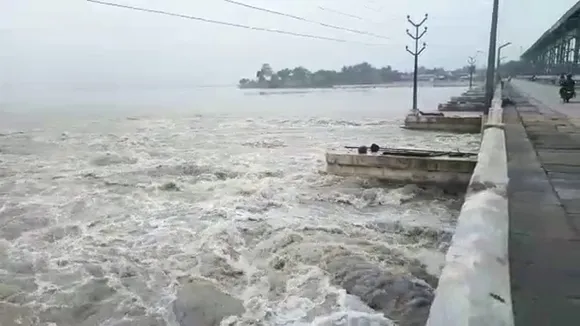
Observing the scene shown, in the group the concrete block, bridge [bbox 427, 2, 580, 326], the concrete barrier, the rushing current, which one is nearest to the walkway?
bridge [bbox 427, 2, 580, 326]

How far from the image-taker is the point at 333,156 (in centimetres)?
1466

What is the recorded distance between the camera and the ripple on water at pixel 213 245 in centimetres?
620

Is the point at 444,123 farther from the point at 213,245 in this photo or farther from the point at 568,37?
the point at 568,37

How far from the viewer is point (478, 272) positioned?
258cm

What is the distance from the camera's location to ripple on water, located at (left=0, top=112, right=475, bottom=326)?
6203 millimetres

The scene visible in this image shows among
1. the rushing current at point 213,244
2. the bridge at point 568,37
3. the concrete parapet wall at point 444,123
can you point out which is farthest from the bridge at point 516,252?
the bridge at point 568,37

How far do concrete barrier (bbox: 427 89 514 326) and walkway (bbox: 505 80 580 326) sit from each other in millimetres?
139

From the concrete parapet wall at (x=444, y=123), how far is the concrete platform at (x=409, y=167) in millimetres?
13211

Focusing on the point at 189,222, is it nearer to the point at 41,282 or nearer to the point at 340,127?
the point at 41,282

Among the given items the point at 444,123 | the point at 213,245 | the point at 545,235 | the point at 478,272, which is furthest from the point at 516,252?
the point at 444,123

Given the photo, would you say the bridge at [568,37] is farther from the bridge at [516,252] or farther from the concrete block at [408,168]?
the bridge at [516,252]

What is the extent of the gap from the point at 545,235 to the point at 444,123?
2464 cm

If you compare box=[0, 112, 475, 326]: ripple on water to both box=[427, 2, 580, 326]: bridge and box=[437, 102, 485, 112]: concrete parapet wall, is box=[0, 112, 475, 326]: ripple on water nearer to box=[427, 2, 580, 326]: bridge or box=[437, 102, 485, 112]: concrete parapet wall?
box=[427, 2, 580, 326]: bridge

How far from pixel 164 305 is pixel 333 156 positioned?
356 inches
